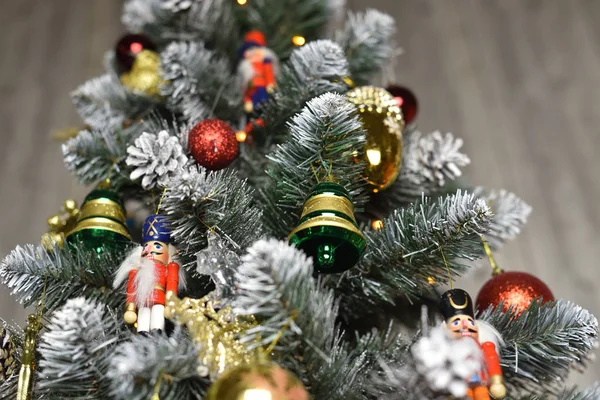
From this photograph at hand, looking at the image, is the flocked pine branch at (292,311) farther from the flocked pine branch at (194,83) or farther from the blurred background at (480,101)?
the blurred background at (480,101)

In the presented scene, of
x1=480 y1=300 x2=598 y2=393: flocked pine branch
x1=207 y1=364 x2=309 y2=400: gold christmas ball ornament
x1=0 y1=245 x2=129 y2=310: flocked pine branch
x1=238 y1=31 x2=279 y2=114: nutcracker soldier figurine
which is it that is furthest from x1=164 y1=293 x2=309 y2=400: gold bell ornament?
x1=238 y1=31 x2=279 y2=114: nutcracker soldier figurine

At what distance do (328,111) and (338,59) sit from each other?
0.16 metres

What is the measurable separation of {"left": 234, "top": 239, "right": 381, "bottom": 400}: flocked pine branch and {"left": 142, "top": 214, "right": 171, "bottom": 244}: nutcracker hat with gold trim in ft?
0.48

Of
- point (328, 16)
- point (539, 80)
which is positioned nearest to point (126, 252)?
point (328, 16)

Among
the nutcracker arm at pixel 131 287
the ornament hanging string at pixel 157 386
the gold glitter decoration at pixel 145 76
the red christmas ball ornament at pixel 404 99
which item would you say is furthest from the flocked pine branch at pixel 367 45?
the ornament hanging string at pixel 157 386

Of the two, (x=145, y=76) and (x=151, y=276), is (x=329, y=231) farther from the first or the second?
(x=145, y=76)

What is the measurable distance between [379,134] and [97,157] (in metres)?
0.35

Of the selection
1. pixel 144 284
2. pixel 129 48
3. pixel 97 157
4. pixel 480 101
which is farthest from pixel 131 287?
pixel 480 101

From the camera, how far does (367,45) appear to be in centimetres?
92

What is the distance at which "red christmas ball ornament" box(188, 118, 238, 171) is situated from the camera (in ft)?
2.23

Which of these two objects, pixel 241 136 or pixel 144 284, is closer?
pixel 144 284

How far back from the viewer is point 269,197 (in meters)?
0.69

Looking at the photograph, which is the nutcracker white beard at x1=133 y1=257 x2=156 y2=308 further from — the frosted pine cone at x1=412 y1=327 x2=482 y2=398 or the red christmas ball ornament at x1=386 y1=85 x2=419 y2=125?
the red christmas ball ornament at x1=386 y1=85 x2=419 y2=125

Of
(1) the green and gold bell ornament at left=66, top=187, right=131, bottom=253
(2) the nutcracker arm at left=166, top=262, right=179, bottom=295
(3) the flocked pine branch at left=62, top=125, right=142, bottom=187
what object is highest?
(3) the flocked pine branch at left=62, top=125, right=142, bottom=187
